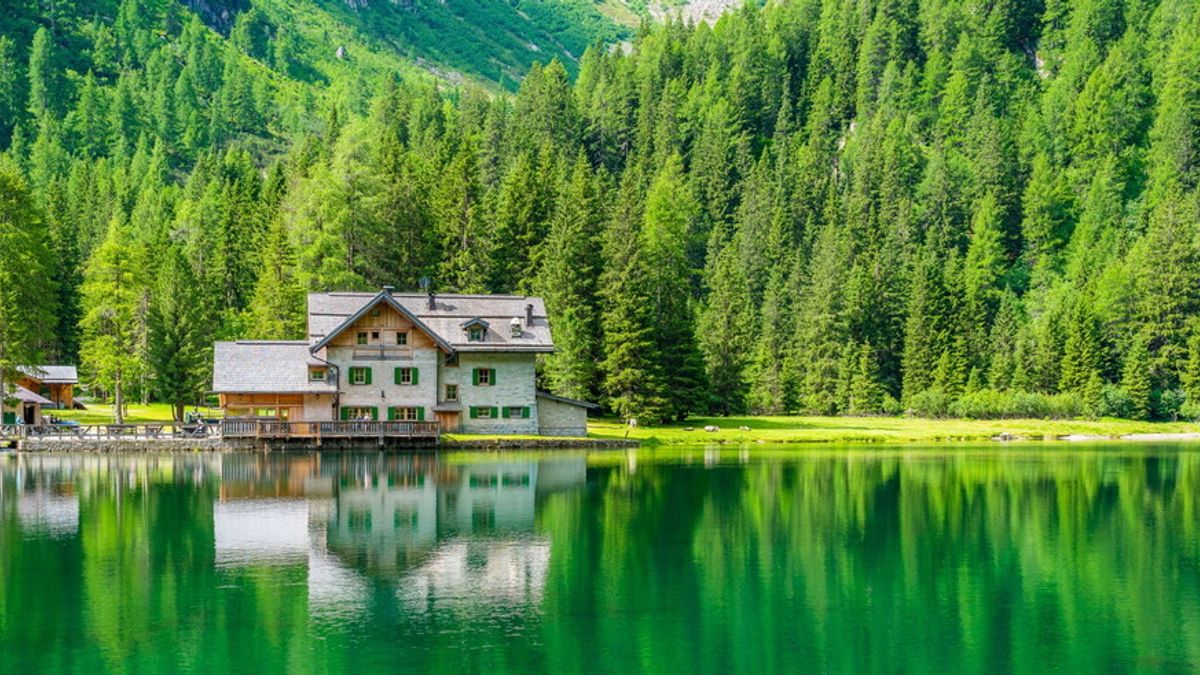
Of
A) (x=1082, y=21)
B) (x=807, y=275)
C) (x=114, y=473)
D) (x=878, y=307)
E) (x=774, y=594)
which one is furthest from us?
(x=1082, y=21)

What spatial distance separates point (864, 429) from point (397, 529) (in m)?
60.0

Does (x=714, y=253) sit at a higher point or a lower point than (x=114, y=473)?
higher

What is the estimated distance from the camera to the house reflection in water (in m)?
29.2

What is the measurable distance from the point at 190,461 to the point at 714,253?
102315 millimetres

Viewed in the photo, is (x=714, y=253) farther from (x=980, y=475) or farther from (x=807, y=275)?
(x=980, y=475)

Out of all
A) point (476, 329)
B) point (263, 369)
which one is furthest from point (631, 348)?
point (263, 369)

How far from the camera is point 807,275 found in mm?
138750

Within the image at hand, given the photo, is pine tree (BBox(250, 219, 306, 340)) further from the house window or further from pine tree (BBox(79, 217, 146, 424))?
the house window

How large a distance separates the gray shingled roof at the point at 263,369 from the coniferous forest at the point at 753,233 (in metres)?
11.6

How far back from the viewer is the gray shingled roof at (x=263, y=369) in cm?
7262

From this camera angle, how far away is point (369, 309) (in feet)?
247

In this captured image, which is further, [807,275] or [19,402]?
[807,275]

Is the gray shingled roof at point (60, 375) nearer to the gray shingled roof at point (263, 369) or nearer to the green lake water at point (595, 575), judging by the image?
the gray shingled roof at point (263, 369)

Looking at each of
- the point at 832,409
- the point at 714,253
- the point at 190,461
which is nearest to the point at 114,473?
the point at 190,461
